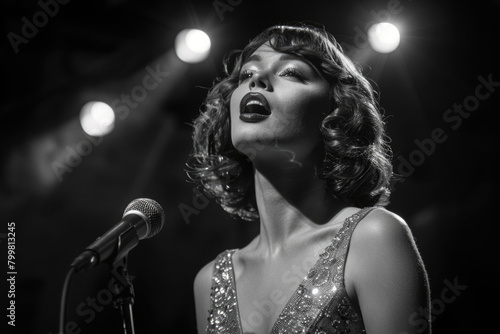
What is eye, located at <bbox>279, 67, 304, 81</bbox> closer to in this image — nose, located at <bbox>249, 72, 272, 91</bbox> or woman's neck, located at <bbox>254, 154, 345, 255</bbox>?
nose, located at <bbox>249, 72, 272, 91</bbox>

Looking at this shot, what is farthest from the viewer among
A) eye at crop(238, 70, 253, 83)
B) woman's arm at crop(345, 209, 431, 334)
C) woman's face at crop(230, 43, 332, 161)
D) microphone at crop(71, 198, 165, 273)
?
eye at crop(238, 70, 253, 83)

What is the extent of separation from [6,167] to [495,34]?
10.5 ft

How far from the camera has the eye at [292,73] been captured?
2086mm

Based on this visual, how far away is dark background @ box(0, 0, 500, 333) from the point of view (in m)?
3.31

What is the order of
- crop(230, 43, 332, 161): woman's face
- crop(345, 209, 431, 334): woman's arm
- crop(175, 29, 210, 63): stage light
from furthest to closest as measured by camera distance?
1. crop(175, 29, 210, 63): stage light
2. crop(230, 43, 332, 161): woman's face
3. crop(345, 209, 431, 334): woman's arm

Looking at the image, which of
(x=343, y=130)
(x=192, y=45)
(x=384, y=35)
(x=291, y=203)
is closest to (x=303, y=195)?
(x=291, y=203)

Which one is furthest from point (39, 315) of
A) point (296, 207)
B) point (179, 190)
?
point (296, 207)

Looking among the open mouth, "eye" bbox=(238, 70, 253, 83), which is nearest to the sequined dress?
the open mouth

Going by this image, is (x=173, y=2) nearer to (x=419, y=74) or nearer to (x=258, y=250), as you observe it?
(x=419, y=74)

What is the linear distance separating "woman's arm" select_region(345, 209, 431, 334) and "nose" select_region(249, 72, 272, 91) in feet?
2.23

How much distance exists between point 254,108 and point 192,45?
66.3 inches

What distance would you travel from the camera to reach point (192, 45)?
3.52m

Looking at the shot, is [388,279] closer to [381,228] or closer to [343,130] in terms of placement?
[381,228]

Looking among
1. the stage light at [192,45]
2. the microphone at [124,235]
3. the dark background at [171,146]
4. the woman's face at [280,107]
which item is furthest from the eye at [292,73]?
the stage light at [192,45]
